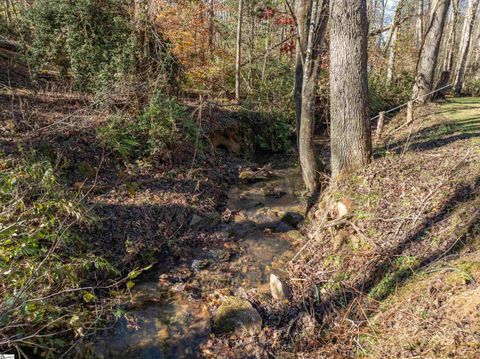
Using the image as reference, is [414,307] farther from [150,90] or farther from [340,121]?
[150,90]

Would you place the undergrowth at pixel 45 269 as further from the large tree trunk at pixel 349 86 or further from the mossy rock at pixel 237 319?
the large tree trunk at pixel 349 86

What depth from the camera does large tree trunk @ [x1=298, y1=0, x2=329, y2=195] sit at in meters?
5.93

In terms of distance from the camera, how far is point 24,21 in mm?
8336

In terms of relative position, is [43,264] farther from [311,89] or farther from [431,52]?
[431,52]

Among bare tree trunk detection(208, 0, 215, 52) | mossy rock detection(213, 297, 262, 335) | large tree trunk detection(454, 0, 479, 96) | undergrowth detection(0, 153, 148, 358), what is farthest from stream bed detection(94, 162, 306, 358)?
large tree trunk detection(454, 0, 479, 96)

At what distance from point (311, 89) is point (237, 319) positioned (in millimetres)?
4571

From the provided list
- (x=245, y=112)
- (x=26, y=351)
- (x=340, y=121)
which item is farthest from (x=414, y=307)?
(x=245, y=112)

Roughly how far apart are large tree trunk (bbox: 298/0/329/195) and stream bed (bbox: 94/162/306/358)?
0.80 m

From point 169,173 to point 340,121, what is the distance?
150 inches

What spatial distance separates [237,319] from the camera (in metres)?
3.84

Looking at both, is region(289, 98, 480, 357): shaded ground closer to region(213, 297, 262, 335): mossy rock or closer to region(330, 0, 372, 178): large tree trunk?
region(330, 0, 372, 178): large tree trunk

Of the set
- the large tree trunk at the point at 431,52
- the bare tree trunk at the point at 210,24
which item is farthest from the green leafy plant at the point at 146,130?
the large tree trunk at the point at 431,52

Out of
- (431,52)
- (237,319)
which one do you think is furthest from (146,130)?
(431,52)

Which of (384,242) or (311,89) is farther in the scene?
(311,89)
